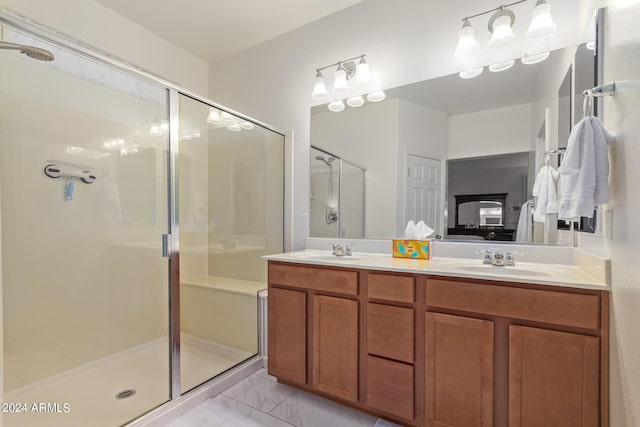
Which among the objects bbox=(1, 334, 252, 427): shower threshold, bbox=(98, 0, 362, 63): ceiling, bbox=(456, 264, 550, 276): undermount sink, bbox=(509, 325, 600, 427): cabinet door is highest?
bbox=(98, 0, 362, 63): ceiling

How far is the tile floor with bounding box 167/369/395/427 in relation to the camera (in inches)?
63.7

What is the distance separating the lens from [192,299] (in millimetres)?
2131

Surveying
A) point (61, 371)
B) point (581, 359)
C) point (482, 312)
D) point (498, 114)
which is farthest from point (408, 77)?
point (61, 371)

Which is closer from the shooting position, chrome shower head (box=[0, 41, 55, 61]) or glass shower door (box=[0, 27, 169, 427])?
chrome shower head (box=[0, 41, 55, 61])

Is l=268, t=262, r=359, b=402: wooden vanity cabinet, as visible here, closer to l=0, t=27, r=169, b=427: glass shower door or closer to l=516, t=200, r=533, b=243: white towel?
l=0, t=27, r=169, b=427: glass shower door

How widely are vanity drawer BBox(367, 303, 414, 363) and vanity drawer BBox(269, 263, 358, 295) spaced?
0.17 m

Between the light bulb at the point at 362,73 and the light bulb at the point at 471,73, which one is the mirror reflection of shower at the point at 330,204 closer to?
the light bulb at the point at 362,73

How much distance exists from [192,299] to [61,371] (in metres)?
0.90

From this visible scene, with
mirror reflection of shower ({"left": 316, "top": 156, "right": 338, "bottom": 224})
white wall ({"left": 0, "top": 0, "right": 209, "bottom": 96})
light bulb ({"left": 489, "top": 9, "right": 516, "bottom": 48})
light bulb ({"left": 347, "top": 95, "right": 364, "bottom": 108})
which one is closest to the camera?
light bulb ({"left": 489, "top": 9, "right": 516, "bottom": 48})

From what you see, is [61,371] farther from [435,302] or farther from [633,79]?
[633,79]

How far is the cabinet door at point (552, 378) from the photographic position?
110 centimetres

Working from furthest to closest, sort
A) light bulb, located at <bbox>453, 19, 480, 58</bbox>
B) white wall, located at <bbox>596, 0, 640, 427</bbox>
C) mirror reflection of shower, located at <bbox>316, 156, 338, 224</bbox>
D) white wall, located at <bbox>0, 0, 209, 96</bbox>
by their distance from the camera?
mirror reflection of shower, located at <bbox>316, 156, 338, 224</bbox> < white wall, located at <bbox>0, 0, 209, 96</bbox> < light bulb, located at <bbox>453, 19, 480, 58</bbox> < white wall, located at <bbox>596, 0, 640, 427</bbox>

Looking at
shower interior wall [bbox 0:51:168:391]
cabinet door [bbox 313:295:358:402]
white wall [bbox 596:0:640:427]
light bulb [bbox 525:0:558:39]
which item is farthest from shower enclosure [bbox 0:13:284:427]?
white wall [bbox 596:0:640:427]

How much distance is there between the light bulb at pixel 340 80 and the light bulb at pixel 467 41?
31.3 inches
